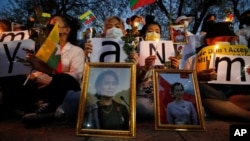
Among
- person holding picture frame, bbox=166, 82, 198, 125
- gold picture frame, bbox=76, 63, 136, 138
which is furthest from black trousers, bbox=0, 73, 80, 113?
person holding picture frame, bbox=166, 82, 198, 125

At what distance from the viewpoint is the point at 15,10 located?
723 inches

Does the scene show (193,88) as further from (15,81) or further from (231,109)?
(15,81)

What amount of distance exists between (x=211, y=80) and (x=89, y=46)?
1.53 meters

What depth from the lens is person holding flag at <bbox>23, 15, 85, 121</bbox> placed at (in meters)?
4.22

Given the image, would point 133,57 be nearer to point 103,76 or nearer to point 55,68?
point 103,76

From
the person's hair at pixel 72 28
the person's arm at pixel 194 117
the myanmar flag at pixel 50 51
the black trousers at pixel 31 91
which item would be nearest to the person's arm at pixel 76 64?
the black trousers at pixel 31 91

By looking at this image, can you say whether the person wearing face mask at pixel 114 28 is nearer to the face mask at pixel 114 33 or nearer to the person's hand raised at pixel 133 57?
the face mask at pixel 114 33

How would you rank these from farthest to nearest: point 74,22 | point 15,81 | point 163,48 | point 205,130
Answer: point 74,22, point 15,81, point 163,48, point 205,130

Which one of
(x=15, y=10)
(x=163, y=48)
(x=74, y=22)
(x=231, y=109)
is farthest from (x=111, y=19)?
(x=15, y=10)

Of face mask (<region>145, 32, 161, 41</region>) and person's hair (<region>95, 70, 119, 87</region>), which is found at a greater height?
face mask (<region>145, 32, 161, 41</region>)

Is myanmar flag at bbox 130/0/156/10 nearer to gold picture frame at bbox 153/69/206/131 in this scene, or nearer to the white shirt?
the white shirt

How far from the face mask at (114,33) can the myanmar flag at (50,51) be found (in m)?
0.80

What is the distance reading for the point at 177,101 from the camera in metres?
4.06

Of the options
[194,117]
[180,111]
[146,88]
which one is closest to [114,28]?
[146,88]
